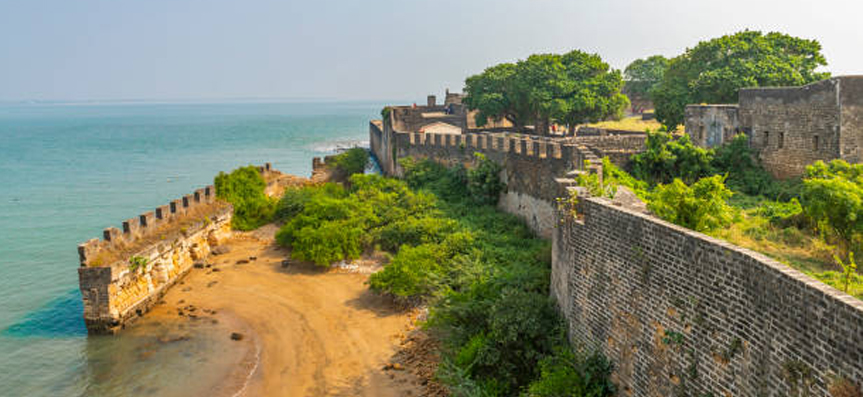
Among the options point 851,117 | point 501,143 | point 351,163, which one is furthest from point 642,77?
point 851,117

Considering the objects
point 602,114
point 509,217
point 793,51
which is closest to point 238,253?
point 509,217

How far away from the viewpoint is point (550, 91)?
3562cm

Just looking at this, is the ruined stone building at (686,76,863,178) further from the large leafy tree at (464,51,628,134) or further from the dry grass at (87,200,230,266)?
the dry grass at (87,200,230,266)

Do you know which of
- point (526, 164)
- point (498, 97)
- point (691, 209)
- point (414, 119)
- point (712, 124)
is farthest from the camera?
point (414, 119)

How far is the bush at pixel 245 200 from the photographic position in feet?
95.0

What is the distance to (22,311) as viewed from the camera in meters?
21.8

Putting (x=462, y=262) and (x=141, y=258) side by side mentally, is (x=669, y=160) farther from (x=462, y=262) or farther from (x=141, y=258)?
(x=141, y=258)

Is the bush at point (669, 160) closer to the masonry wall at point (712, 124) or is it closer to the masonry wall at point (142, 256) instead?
the masonry wall at point (712, 124)

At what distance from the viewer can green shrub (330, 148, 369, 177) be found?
4109cm

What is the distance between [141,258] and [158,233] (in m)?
2.52

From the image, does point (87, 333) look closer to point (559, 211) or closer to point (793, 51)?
point (559, 211)

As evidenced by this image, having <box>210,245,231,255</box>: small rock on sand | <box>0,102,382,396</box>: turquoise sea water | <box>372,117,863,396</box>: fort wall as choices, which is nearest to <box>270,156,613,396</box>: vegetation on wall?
<box>372,117,863,396</box>: fort wall

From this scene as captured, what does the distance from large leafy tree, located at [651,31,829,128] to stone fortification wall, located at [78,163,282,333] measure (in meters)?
21.7

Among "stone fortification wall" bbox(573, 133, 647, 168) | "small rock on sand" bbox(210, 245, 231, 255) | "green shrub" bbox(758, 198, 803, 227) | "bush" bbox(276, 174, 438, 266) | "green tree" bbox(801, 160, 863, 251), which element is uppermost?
"stone fortification wall" bbox(573, 133, 647, 168)
